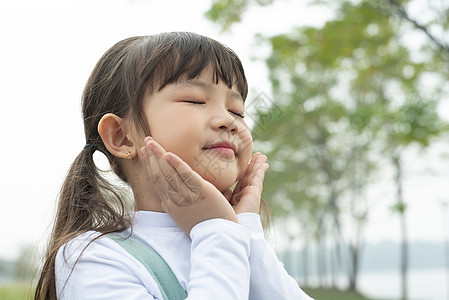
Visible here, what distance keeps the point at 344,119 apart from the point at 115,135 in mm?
16326

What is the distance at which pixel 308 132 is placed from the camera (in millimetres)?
17438

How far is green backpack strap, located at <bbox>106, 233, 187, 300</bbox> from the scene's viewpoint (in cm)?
124

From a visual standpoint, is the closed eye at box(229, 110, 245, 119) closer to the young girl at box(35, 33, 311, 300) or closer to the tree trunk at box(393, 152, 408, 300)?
the young girl at box(35, 33, 311, 300)

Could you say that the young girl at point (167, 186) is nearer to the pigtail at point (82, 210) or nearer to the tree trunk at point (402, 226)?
the pigtail at point (82, 210)

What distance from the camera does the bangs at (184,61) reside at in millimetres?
1405

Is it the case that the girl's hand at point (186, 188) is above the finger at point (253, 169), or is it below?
below

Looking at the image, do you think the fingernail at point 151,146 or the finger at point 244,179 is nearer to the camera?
the fingernail at point 151,146

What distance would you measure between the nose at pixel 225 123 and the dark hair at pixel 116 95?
12cm

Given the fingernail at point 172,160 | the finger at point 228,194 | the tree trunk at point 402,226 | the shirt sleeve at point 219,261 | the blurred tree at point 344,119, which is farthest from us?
the tree trunk at point 402,226

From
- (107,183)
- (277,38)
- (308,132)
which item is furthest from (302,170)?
(107,183)

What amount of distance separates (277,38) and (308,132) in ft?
27.7

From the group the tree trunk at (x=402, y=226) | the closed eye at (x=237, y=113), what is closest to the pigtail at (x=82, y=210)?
the closed eye at (x=237, y=113)

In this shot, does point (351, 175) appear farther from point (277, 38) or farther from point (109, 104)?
point (109, 104)

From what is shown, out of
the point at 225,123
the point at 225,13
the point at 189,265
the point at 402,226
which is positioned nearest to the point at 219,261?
the point at 189,265
